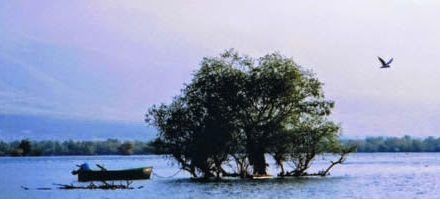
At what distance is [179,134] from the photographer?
81688 millimetres

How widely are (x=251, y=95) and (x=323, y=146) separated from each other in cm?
698

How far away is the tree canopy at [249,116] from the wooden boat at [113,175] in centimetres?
748

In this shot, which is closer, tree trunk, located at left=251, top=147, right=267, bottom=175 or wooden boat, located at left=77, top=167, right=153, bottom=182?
tree trunk, located at left=251, top=147, right=267, bottom=175

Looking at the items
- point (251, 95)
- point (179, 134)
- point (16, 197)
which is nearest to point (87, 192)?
point (16, 197)

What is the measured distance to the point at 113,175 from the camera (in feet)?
289

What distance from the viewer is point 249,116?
8269cm

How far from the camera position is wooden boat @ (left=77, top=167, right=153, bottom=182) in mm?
88188

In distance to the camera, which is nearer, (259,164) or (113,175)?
(259,164)

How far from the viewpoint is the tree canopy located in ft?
267

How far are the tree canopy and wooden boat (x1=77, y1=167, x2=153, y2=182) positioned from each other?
7481 millimetres

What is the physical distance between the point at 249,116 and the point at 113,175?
1362 cm

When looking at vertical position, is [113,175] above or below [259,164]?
below

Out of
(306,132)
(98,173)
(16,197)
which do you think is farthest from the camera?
(98,173)

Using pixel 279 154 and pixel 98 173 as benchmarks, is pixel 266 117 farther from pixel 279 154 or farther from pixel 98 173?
pixel 98 173
